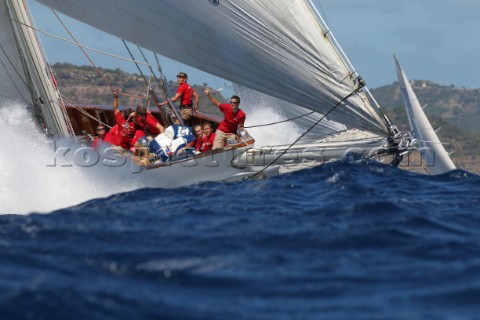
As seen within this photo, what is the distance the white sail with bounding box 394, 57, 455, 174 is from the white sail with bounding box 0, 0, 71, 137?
17.1ft

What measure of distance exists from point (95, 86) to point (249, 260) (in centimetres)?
6434

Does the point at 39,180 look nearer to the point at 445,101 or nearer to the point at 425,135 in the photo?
the point at 425,135

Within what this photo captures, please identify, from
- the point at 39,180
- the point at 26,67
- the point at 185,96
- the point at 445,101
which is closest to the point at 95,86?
the point at 445,101

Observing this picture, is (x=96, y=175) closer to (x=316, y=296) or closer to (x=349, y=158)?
(x=349, y=158)

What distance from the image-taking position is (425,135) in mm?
13023

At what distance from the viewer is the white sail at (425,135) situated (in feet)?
42.5

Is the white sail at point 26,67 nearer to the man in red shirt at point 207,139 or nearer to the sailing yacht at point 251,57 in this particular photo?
the sailing yacht at point 251,57

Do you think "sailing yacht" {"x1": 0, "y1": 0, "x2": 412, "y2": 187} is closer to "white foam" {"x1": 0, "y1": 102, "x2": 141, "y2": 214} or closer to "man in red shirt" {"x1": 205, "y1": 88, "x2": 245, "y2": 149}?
"man in red shirt" {"x1": 205, "y1": 88, "x2": 245, "y2": 149}

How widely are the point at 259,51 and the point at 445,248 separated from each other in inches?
204

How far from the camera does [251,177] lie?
547 inches

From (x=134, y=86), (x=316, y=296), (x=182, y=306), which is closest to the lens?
(x=182, y=306)

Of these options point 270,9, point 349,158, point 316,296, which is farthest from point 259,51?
point 316,296

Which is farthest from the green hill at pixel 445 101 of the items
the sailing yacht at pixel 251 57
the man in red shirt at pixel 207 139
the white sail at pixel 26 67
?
the sailing yacht at pixel 251 57

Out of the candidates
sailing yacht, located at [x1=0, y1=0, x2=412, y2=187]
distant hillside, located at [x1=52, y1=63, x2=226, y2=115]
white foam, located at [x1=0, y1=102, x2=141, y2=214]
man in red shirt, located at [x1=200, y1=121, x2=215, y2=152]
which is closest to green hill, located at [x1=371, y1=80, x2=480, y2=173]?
distant hillside, located at [x1=52, y1=63, x2=226, y2=115]
